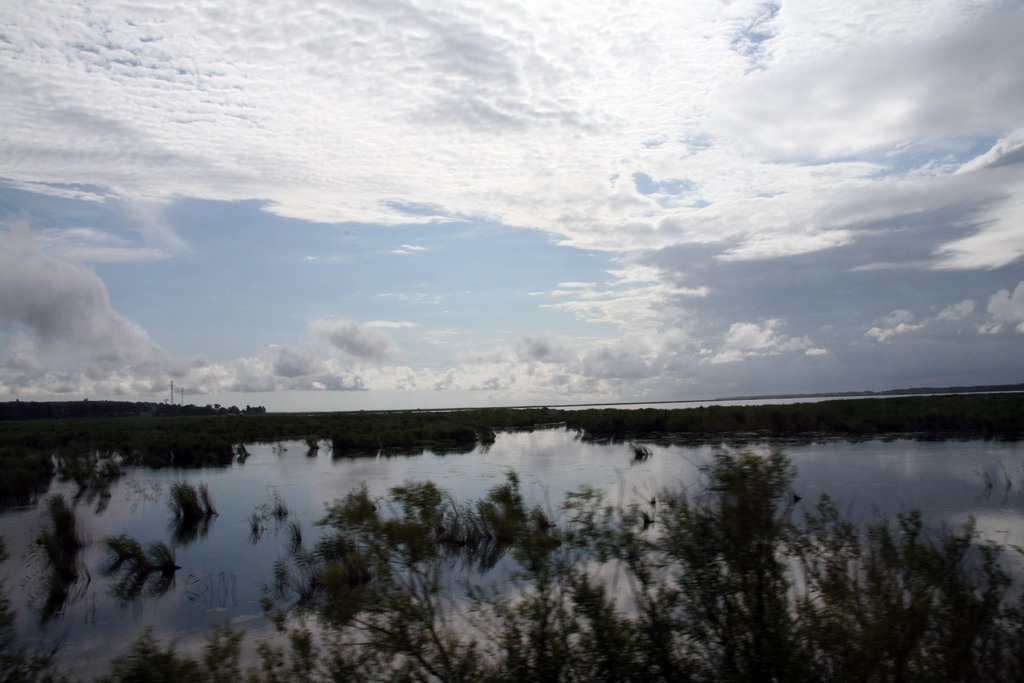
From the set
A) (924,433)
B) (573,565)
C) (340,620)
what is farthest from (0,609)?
(924,433)

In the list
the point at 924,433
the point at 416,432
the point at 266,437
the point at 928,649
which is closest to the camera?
the point at 928,649

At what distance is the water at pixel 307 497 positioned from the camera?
33.6 ft

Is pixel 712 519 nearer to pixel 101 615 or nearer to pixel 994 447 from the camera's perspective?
pixel 101 615

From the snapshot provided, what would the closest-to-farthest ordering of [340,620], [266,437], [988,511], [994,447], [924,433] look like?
[340,620] → [988,511] → [994,447] → [924,433] → [266,437]

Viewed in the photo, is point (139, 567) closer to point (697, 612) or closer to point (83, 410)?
point (697, 612)

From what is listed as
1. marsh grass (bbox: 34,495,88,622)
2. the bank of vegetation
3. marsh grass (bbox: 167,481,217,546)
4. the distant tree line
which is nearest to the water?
marsh grass (bbox: 34,495,88,622)

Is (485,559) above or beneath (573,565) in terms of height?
beneath

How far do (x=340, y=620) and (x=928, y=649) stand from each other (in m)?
4.11

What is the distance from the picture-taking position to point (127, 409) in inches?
3693

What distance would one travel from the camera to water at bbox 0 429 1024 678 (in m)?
10.2

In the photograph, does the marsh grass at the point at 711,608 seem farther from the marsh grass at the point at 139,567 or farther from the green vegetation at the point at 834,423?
the green vegetation at the point at 834,423

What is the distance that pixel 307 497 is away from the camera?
1962 cm

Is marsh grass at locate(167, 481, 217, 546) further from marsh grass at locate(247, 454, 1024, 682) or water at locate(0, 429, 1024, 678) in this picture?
marsh grass at locate(247, 454, 1024, 682)

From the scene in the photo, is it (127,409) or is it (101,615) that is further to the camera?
(127,409)
